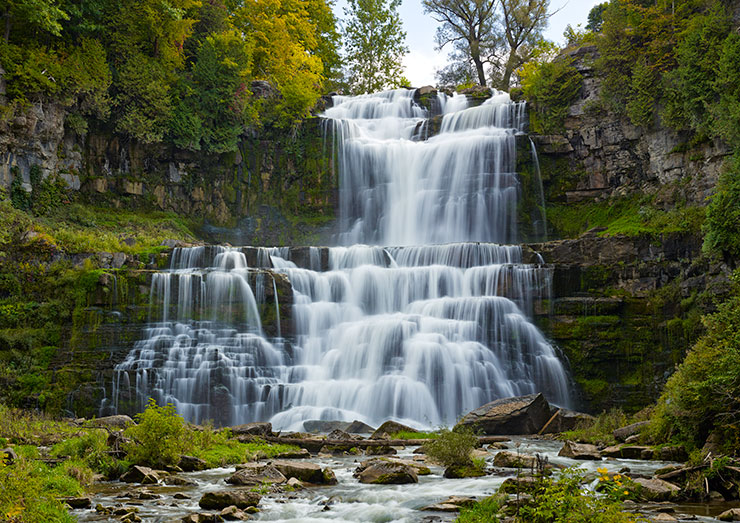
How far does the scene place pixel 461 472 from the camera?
10992 mm

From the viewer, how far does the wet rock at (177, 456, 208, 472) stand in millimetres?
12141

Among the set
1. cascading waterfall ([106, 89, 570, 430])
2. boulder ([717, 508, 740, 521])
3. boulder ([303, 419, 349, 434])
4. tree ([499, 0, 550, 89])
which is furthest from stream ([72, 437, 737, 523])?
tree ([499, 0, 550, 89])

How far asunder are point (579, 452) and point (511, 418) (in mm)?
4311

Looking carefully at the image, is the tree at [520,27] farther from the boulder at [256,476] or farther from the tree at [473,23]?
the boulder at [256,476]

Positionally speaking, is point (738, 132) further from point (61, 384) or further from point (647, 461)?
point (61, 384)

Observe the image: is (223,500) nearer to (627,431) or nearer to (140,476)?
(140,476)

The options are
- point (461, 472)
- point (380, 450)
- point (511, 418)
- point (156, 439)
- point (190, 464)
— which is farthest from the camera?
point (511, 418)

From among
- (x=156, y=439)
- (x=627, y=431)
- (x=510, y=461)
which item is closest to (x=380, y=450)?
(x=510, y=461)

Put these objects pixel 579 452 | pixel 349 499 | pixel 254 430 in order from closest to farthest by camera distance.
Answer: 1. pixel 349 499
2. pixel 579 452
3. pixel 254 430

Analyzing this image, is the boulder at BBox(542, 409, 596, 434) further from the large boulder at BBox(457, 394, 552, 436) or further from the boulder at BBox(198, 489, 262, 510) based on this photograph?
the boulder at BBox(198, 489, 262, 510)

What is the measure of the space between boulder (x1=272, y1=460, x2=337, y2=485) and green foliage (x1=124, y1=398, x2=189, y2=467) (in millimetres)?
2140

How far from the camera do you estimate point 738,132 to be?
23.0 meters

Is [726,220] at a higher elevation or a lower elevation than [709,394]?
higher

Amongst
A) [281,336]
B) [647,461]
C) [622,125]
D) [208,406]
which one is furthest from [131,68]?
[647,461]
